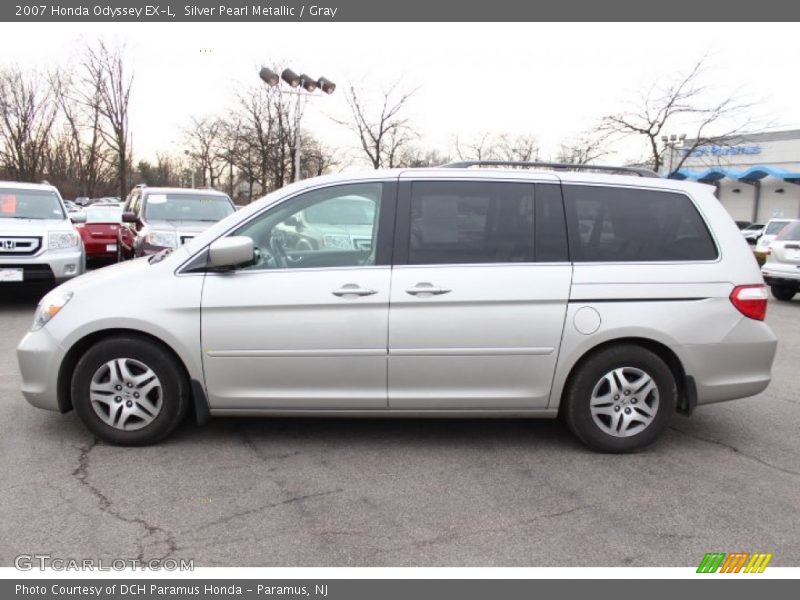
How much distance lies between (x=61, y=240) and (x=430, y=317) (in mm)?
7045

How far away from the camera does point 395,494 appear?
11.4 ft

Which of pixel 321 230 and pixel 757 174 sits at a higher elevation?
pixel 757 174

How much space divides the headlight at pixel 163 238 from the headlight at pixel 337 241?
625cm

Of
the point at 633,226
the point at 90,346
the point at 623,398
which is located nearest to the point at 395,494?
the point at 623,398

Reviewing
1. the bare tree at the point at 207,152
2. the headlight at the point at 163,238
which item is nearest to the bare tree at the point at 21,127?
the bare tree at the point at 207,152

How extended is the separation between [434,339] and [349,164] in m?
34.0

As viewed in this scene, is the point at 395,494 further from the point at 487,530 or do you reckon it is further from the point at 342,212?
the point at 342,212

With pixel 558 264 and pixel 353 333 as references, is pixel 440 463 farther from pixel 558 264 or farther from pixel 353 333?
pixel 558 264

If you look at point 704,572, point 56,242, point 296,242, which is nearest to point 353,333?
point 296,242

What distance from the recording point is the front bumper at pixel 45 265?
27.5 ft

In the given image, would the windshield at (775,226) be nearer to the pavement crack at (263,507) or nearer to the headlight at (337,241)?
the headlight at (337,241)

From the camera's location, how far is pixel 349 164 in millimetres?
36750

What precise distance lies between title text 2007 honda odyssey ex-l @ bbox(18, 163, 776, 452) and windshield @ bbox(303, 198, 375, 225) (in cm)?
3

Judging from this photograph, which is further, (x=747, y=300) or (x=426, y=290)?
(x=747, y=300)
